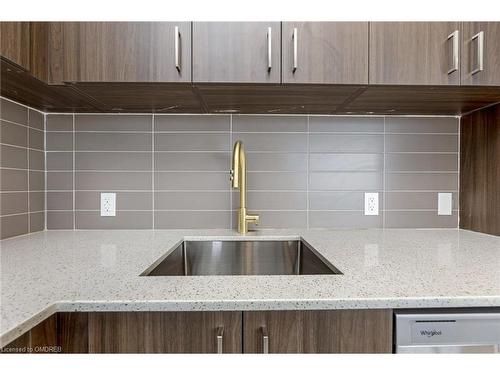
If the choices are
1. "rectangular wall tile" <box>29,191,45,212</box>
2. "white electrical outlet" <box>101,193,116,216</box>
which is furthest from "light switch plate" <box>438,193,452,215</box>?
"rectangular wall tile" <box>29,191,45,212</box>

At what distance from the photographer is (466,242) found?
1.23 metres

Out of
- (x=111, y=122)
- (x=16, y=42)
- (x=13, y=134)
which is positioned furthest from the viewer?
(x=111, y=122)

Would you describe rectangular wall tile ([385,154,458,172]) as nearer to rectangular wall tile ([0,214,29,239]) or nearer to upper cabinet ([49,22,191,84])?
upper cabinet ([49,22,191,84])

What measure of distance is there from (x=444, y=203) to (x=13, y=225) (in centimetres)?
185

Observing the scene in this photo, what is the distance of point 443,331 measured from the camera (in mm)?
691

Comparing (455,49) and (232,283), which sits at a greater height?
(455,49)

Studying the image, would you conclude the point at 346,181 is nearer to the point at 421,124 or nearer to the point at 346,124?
the point at 346,124

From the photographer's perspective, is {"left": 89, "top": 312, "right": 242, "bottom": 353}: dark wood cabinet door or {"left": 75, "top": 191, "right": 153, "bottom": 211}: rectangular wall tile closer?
{"left": 89, "top": 312, "right": 242, "bottom": 353}: dark wood cabinet door

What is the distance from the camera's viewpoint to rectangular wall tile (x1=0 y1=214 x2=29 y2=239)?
1.23m

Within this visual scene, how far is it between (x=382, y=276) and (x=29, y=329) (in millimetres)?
738

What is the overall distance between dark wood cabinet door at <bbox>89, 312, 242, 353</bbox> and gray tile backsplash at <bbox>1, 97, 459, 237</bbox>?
0.84 meters

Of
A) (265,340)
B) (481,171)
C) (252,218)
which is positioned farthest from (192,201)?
(481,171)

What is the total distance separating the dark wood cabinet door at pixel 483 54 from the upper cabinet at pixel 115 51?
3.05 ft

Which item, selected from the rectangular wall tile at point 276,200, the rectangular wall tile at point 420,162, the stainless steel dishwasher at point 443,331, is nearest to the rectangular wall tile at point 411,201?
the rectangular wall tile at point 420,162
